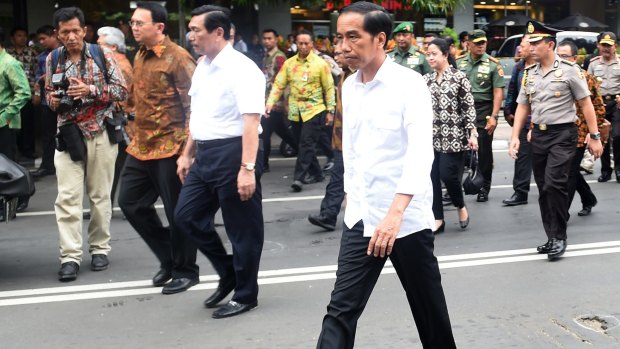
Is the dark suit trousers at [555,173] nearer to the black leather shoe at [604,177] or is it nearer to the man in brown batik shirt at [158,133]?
the man in brown batik shirt at [158,133]

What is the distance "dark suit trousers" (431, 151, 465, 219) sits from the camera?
837cm

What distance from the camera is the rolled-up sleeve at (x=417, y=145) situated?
3914mm

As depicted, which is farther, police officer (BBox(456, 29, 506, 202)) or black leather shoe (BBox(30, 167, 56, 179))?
black leather shoe (BBox(30, 167, 56, 179))

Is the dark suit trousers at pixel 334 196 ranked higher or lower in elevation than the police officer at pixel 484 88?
lower

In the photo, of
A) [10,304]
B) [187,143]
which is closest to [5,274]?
[10,304]

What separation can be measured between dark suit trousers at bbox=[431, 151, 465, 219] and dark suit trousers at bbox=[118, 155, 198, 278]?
2650 mm

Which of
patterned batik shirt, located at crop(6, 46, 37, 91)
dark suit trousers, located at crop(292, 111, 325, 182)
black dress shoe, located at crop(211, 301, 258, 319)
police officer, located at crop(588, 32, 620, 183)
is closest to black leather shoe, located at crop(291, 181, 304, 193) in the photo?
dark suit trousers, located at crop(292, 111, 325, 182)

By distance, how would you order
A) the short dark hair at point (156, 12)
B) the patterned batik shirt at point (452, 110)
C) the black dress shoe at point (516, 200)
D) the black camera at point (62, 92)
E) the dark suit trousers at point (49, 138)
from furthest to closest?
the dark suit trousers at point (49, 138)
the black dress shoe at point (516, 200)
the patterned batik shirt at point (452, 110)
the black camera at point (62, 92)
the short dark hair at point (156, 12)

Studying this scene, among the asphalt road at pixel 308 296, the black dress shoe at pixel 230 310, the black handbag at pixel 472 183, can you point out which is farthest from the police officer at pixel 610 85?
the black dress shoe at pixel 230 310

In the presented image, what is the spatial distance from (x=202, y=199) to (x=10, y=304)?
1.57 metres

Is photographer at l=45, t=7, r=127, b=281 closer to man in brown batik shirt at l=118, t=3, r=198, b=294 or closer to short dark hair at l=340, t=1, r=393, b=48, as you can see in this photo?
man in brown batik shirt at l=118, t=3, r=198, b=294

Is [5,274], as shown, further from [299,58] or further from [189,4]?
[189,4]

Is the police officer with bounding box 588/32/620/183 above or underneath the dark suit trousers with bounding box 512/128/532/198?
above

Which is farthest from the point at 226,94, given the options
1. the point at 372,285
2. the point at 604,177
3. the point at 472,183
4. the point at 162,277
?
the point at 604,177
